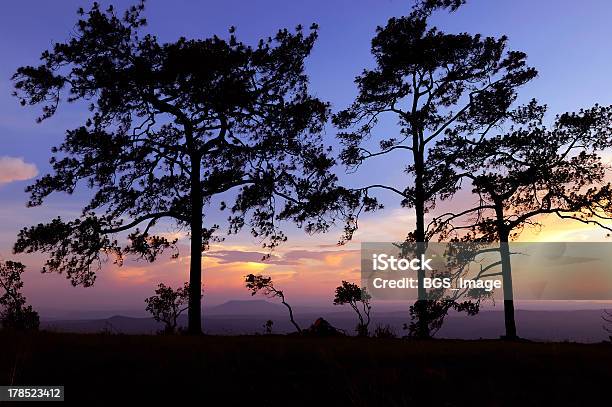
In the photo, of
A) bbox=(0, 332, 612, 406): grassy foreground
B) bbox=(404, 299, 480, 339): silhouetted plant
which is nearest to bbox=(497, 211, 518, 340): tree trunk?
bbox=(404, 299, 480, 339): silhouetted plant

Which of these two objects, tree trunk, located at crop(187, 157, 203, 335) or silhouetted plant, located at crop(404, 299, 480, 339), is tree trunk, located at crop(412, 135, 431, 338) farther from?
tree trunk, located at crop(187, 157, 203, 335)

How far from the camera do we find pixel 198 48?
20.0m

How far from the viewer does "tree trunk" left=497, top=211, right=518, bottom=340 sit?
22188 millimetres

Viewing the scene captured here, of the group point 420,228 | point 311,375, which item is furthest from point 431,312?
point 311,375

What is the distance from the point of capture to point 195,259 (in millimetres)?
20828

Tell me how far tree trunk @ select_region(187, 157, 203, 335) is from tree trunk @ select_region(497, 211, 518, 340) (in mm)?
12611

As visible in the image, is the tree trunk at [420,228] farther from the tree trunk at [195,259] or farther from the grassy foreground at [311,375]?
the grassy foreground at [311,375]

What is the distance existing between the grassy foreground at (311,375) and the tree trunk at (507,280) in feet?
41.0

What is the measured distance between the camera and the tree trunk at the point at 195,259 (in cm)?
2034

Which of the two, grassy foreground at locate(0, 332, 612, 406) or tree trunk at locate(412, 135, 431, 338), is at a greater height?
tree trunk at locate(412, 135, 431, 338)

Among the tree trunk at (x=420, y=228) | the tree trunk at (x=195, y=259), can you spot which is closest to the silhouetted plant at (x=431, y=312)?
the tree trunk at (x=420, y=228)

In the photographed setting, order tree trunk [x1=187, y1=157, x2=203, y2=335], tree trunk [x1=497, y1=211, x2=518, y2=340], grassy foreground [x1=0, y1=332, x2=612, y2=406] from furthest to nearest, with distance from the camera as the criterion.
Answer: tree trunk [x1=497, y1=211, x2=518, y2=340], tree trunk [x1=187, y1=157, x2=203, y2=335], grassy foreground [x1=0, y1=332, x2=612, y2=406]

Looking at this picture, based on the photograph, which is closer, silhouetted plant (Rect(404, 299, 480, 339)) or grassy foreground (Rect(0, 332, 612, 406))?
grassy foreground (Rect(0, 332, 612, 406))

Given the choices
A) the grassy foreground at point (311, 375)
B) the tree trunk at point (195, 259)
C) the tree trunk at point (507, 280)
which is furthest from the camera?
the tree trunk at point (507, 280)
